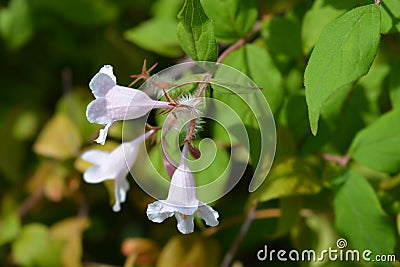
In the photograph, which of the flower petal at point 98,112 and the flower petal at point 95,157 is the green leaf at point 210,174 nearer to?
the flower petal at point 95,157

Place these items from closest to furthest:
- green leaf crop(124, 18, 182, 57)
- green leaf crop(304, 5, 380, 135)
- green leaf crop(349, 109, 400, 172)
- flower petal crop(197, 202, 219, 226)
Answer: green leaf crop(304, 5, 380, 135)
flower petal crop(197, 202, 219, 226)
green leaf crop(349, 109, 400, 172)
green leaf crop(124, 18, 182, 57)

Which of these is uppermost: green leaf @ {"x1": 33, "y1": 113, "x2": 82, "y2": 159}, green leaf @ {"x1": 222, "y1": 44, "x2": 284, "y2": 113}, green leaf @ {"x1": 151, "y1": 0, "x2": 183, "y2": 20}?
green leaf @ {"x1": 222, "y1": 44, "x2": 284, "y2": 113}

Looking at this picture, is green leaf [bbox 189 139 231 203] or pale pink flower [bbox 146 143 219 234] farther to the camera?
green leaf [bbox 189 139 231 203]

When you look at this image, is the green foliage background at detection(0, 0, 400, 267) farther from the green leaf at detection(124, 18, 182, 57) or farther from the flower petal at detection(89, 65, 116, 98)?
the flower petal at detection(89, 65, 116, 98)

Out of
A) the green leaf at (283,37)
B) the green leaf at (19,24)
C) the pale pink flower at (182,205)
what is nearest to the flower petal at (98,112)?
the pale pink flower at (182,205)

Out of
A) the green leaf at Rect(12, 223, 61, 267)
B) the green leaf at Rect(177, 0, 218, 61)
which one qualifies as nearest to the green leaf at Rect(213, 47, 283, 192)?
the green leaf at Rect(177, 0, 218, 61)

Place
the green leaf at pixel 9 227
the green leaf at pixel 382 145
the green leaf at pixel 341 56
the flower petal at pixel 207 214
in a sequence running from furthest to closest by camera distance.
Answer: the green leaf at pixel 9 227 → the green leaf at pixel 382 145 → the flower petal at pixel 207 214 → the green leaf at pixel 341 56

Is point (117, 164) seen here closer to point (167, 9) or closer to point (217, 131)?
point (217, 131)
